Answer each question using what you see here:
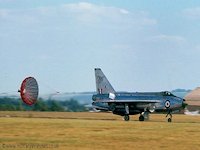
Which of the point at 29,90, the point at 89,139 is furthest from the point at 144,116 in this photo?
the point at 89,139

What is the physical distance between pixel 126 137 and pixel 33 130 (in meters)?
7.66

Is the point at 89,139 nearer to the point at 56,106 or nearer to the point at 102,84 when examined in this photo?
the point at 102,84

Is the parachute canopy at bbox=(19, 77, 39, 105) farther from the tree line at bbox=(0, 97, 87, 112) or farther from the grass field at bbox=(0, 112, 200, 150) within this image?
the tree line at bbox=(0, 97, 87, 112)

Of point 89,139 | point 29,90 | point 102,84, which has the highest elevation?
point 102,84

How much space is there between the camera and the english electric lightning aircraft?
2491 inches

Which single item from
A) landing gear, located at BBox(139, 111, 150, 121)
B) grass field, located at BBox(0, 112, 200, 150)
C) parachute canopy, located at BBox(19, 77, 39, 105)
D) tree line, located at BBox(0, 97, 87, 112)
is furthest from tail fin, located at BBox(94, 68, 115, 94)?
grass field, located at BBox(0, 112, 200, 150)

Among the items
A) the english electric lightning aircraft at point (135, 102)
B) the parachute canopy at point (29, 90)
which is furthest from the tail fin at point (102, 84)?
the parachute canopy at point (29, 90)

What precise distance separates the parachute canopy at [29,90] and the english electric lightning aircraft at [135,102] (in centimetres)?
1651

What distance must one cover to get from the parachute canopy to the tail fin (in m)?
20.1

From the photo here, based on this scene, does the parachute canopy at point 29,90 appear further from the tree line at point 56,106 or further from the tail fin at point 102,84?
the tree line at point 56,106

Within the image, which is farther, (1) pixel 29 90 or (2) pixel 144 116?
(2) pixel 144 116

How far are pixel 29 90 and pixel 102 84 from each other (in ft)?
68.6

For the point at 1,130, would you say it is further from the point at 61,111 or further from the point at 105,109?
the point at 61,111

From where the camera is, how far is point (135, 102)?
66.0m
